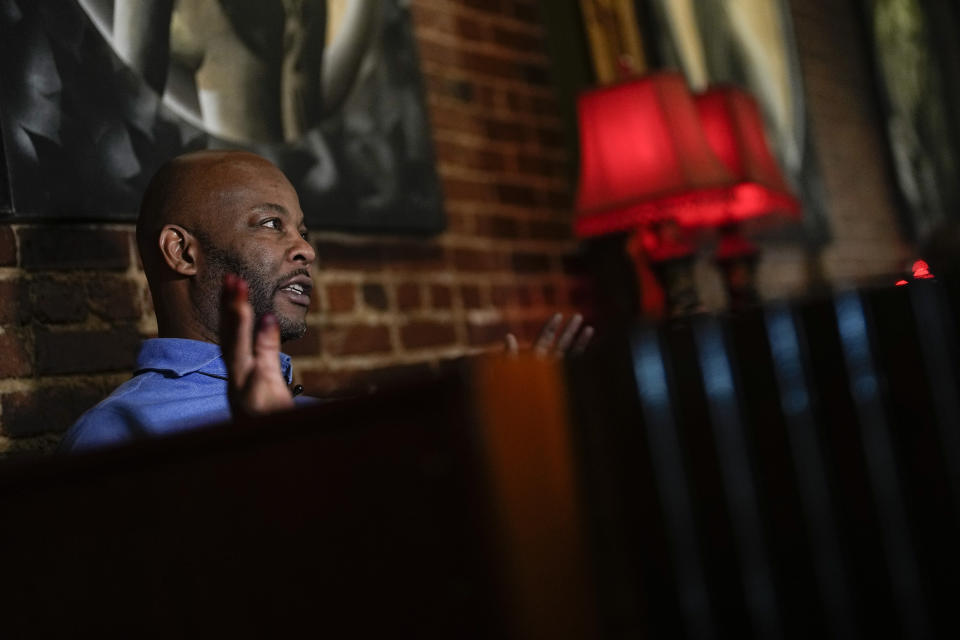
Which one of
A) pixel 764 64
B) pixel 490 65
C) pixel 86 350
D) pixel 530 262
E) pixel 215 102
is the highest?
pixel 764 64

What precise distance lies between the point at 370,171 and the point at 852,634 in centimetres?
154

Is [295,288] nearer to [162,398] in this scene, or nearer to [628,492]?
[162,398]

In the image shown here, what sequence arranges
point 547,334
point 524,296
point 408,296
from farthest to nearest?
point 524,296
point 408,296
point 547,334

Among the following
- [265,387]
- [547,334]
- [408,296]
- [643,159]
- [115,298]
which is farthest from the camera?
[643,159]

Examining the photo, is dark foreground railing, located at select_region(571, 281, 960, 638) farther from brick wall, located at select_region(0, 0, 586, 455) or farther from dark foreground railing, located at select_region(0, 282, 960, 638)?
brick wall, located at select_region(0, 0, 586, 455)

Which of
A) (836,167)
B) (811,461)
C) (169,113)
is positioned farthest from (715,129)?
(811,461)

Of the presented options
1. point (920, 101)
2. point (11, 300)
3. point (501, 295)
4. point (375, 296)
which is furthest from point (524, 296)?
point (920, 101)

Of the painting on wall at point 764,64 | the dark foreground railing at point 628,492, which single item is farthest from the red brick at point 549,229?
the dark foreground railing at point 628,492

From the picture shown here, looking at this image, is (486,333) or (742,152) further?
(742,152)

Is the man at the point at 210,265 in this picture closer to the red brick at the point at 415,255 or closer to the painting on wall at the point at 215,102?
the painting on wall at the point at 215,102

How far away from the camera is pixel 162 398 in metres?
1.39

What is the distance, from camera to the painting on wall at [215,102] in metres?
1.59

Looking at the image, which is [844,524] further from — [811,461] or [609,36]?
[609,36]

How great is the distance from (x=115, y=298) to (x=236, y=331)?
805 mm
